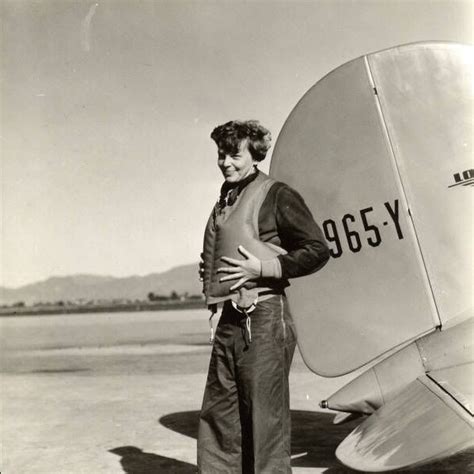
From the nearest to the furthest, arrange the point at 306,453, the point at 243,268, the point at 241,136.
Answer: the point at 243,268 < the point at 241,136 < the point at 306,453

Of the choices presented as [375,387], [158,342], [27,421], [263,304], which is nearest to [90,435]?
[27,421]

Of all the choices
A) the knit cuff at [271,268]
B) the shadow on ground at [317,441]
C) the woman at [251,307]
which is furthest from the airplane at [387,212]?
the knit cuff at [271,268]

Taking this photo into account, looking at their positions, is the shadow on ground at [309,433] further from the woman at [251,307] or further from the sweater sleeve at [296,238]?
the sweater sleeve at [296,238]

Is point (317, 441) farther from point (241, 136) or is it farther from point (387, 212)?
point (241, 136)

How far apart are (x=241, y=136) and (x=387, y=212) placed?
1.09 metres

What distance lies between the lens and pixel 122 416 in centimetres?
589

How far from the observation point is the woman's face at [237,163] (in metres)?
2.74

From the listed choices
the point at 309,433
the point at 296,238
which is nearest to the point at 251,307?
the point at 296,238

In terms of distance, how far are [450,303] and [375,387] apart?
57 cm

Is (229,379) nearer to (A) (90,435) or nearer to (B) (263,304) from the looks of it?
(B) (263,304)

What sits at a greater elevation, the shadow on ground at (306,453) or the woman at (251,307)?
the woman at (251,307)

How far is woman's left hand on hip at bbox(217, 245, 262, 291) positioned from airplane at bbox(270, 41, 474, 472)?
1.13m

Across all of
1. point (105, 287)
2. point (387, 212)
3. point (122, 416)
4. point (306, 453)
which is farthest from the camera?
point (105, 287)

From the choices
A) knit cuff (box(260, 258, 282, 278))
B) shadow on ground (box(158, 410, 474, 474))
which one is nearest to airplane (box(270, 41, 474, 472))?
shadow on ground (box(158, 410, 474, 474))
